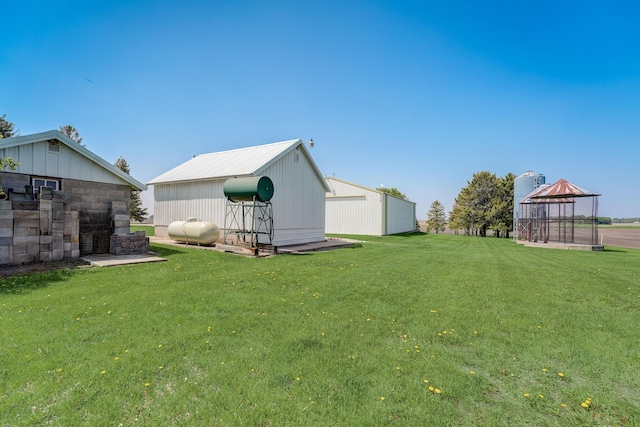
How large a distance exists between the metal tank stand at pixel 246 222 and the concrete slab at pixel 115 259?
12.7 ft

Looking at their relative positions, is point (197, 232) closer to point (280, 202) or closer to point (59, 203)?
point (280, 202)

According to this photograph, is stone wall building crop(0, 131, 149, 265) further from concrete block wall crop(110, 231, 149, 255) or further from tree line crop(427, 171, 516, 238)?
tree line crop(427, 171, 516, 238)

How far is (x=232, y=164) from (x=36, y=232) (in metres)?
8.71

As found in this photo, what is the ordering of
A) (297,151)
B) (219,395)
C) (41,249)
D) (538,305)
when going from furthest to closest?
(297,151) < (41,249) < (538,305) < (219,395)

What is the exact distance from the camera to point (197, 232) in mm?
13195

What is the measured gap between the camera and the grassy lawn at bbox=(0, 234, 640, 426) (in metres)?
2.70

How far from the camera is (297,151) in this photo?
53.7 ft

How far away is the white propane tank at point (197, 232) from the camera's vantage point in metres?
13.1

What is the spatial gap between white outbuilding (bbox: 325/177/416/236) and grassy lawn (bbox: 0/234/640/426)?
62.2 feet

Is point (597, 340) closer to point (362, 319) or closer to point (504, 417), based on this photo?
point (504, 417)

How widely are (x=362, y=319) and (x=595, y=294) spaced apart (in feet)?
18.2

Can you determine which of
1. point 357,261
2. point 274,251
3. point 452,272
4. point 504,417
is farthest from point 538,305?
point 274,251

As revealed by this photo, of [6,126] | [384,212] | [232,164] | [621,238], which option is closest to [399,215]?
[384,212]

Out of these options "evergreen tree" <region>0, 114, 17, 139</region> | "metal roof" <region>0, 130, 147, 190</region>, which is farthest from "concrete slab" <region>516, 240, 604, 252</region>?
"evergreen tree" <region>0, 114, 17, 139</region>
